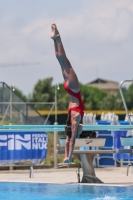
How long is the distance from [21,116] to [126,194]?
1531 centimetres

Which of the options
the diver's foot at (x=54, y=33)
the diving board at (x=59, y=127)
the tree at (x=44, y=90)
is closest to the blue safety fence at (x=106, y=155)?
the diving board at (x=59, y=127)

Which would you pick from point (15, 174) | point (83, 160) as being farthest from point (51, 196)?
point (15, 174)

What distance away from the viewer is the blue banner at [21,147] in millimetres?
16719

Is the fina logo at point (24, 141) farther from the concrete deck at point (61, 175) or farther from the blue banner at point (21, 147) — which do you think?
the concrete deck at point (61, 175)

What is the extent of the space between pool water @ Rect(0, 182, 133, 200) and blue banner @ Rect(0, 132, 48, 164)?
144 inches

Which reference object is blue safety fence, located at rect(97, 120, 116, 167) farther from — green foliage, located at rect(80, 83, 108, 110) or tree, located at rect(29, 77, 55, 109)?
green foliage, located at rect(80, 83, 108, 110)

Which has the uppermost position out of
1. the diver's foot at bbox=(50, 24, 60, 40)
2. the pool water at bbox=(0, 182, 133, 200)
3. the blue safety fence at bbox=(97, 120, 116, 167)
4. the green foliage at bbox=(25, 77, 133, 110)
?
the green foliage at bbox=(25, 77, 133, 110)

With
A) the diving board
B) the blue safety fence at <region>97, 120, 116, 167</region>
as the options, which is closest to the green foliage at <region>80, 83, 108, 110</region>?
the blue safety fence at <region>97, 120, 116, 167</region>

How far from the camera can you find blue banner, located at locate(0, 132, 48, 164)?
16.7 metres

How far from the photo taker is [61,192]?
11.5 metres

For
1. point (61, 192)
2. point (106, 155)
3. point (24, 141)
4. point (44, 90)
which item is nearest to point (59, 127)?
point (61, 192)

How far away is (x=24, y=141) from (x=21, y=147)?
0.91 feet

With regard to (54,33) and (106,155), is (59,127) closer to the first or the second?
(54,33)

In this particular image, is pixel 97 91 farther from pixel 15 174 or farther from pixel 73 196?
pixel 73 196
